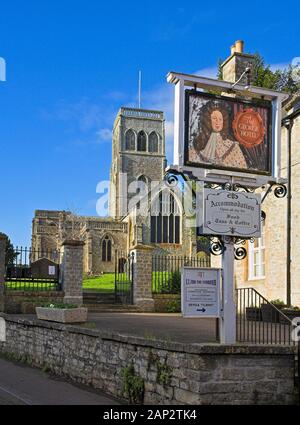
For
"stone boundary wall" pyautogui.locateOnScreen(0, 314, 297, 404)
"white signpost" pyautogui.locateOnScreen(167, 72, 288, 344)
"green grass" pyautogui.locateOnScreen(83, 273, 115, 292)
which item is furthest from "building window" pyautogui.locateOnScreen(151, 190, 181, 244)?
"white signpost" pyautogui.locateOnScreen(167, 72, 288, 344)

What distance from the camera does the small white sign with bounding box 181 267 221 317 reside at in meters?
8.30

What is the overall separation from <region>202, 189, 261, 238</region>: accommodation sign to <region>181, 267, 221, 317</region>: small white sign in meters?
0.63

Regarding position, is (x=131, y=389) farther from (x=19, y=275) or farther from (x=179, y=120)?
(x=19, y=275)

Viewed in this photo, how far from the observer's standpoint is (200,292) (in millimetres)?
8430

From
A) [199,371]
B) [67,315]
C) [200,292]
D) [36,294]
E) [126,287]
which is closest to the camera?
[199,371]

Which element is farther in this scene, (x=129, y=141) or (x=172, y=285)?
(x=129, y=141)

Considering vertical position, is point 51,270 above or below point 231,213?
below

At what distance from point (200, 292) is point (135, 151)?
70664 millimetres

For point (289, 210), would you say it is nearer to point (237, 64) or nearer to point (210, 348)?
point (237, 64)

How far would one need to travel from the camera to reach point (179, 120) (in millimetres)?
8727

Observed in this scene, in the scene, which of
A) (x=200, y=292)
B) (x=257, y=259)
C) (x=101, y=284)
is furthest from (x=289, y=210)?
(x=101, y=284)

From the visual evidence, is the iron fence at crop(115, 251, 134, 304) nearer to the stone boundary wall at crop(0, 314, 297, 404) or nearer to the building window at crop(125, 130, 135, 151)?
the stone boundary wall at crop(0, 314, 297, 404)
